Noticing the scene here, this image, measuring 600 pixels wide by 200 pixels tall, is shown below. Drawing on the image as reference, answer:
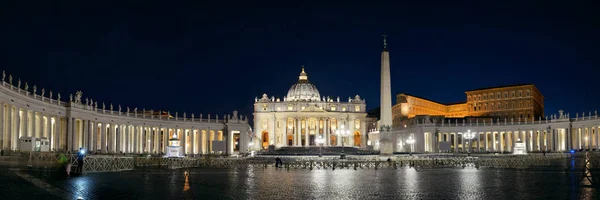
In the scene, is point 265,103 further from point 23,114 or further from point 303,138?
point 23,114

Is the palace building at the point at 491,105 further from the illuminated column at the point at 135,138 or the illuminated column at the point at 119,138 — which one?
the illuminated column at the point at 119,138

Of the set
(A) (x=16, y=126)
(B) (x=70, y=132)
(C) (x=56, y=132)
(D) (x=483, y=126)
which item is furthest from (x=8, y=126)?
(D) (x=483, y=126)

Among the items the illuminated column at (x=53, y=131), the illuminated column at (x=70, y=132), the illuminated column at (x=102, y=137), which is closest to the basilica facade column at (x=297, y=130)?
the illuminated column at (x=102, y=137)

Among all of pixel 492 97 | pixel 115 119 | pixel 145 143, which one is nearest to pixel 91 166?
pixel 115 119

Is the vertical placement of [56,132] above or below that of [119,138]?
above

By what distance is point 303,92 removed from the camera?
592 ft

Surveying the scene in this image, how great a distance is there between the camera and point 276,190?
2441cm

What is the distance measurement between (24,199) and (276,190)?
898 centimetres

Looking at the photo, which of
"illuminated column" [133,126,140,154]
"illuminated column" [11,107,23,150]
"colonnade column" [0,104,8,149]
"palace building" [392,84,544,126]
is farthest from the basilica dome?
"colonnade column" [0,104,8,149]

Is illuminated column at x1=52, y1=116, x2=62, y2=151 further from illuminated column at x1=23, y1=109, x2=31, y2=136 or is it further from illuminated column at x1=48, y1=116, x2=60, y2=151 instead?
illuminated column at x1=23, y1=109, x2=31, y2=136

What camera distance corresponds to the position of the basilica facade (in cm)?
16775

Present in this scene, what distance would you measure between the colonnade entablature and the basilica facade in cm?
5825

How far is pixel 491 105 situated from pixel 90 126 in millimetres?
90481

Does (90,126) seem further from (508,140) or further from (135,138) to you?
(508,140)
